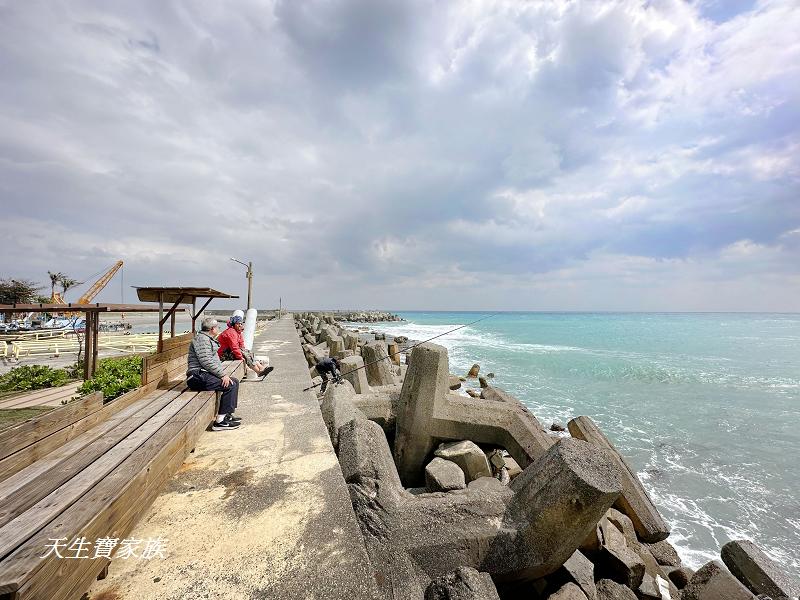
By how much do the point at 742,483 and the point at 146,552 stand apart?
29.9 ft

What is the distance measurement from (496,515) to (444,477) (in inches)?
41.6

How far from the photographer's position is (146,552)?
71.1 inches

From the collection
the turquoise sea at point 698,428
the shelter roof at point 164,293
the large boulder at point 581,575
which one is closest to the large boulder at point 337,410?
the large boulder at point 581,575

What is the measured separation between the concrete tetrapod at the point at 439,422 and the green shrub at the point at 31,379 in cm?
923

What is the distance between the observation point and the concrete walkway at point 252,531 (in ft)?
5.24

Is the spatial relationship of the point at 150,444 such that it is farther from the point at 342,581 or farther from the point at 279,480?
the point at 342,581

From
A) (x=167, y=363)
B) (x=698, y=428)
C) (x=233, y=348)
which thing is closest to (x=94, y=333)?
(x=233, y=348)

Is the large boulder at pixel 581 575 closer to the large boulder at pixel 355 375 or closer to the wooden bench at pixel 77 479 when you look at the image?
the wooden bench at pixel 77 479

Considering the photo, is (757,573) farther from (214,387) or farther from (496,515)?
(214,387)

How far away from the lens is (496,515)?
249cm

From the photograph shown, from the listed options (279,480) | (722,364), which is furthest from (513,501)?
(722,364)

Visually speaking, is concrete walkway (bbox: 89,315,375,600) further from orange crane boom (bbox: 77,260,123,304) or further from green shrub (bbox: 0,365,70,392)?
orange crane boom (bbox: 77,260,123,304)

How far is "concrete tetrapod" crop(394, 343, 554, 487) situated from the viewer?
14.1 ft

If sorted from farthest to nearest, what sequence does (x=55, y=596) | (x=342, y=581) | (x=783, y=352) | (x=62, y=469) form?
(x=783, y=352) → (x=62, y=469) → (x=342, y=581) → (x=55, y=596)
